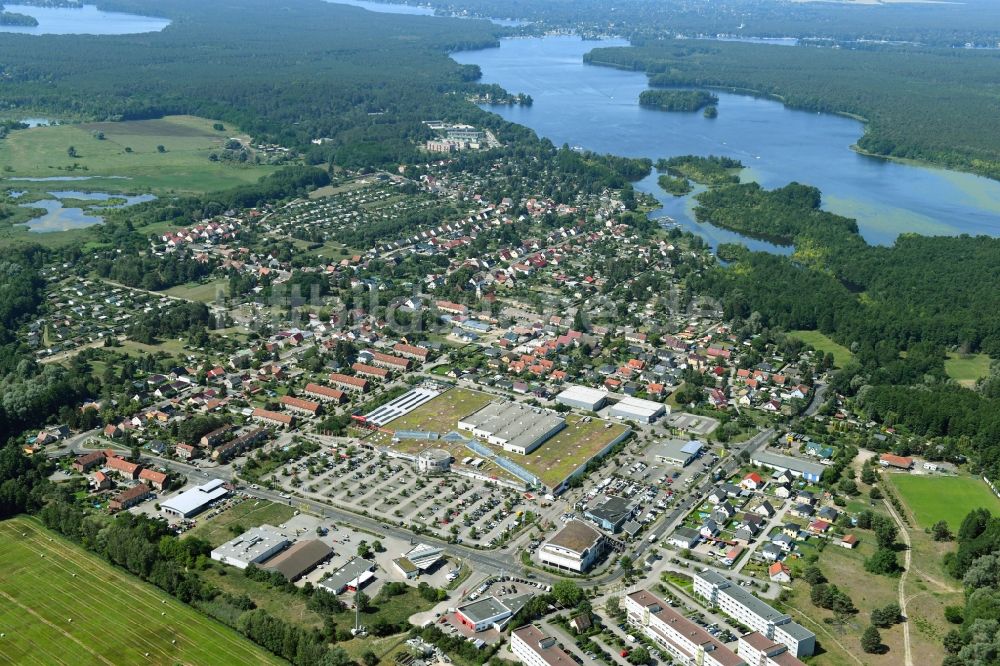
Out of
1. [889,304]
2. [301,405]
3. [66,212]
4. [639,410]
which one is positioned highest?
[889,304]

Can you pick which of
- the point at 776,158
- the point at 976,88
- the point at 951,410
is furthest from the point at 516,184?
the point at 976,88

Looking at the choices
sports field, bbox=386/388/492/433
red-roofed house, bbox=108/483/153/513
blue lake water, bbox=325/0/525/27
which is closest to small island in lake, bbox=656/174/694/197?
sports field, bbox=386/388/492/433

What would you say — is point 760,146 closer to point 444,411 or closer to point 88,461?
point 444,411

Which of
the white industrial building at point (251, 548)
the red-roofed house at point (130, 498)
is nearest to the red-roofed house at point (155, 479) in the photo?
the red-roofed house at point (130, 498)

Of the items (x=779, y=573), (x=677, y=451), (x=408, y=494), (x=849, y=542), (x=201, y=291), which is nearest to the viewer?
(x=779, y=573)

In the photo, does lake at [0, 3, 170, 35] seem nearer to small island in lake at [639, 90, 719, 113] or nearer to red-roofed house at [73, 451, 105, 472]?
small island in lake at [639, 90, 719, 113]

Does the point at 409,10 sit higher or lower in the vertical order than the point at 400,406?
higher

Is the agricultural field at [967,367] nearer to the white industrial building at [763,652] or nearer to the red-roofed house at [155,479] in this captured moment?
the white industrial building at [763,652]

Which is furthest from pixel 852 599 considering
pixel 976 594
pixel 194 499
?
pixel 194 499
